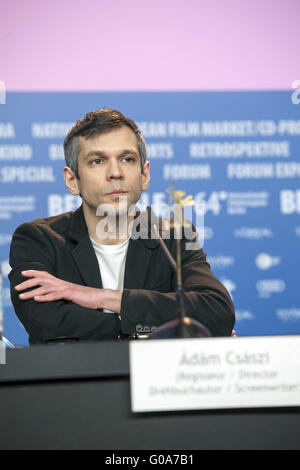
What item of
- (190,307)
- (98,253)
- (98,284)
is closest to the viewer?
(190,307)

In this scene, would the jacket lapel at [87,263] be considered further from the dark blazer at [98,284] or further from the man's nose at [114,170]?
the man's nose at [114,170]

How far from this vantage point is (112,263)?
1726mm

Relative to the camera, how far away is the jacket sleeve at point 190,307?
1.28 m

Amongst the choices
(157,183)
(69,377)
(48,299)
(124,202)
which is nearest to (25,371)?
(69,377)

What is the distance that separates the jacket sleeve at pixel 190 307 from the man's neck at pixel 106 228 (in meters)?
0.30

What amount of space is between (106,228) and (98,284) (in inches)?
8.1

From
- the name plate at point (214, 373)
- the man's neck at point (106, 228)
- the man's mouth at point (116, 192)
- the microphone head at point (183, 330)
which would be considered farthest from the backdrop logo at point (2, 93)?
the name plate at point (214, 373)

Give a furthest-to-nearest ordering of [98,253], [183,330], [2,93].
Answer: [2,93]
[98,253]
[183,330]

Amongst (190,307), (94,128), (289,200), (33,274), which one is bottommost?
(190,307)

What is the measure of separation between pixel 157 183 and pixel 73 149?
1.07 m

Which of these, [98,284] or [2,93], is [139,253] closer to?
[98,284]

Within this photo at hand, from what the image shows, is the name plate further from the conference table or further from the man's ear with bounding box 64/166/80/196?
the man's ear with bounding box 64/166/80/196

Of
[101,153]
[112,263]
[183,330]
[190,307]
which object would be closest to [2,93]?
[101,153]

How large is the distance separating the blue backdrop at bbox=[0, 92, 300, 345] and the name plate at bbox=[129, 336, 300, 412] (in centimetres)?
202
